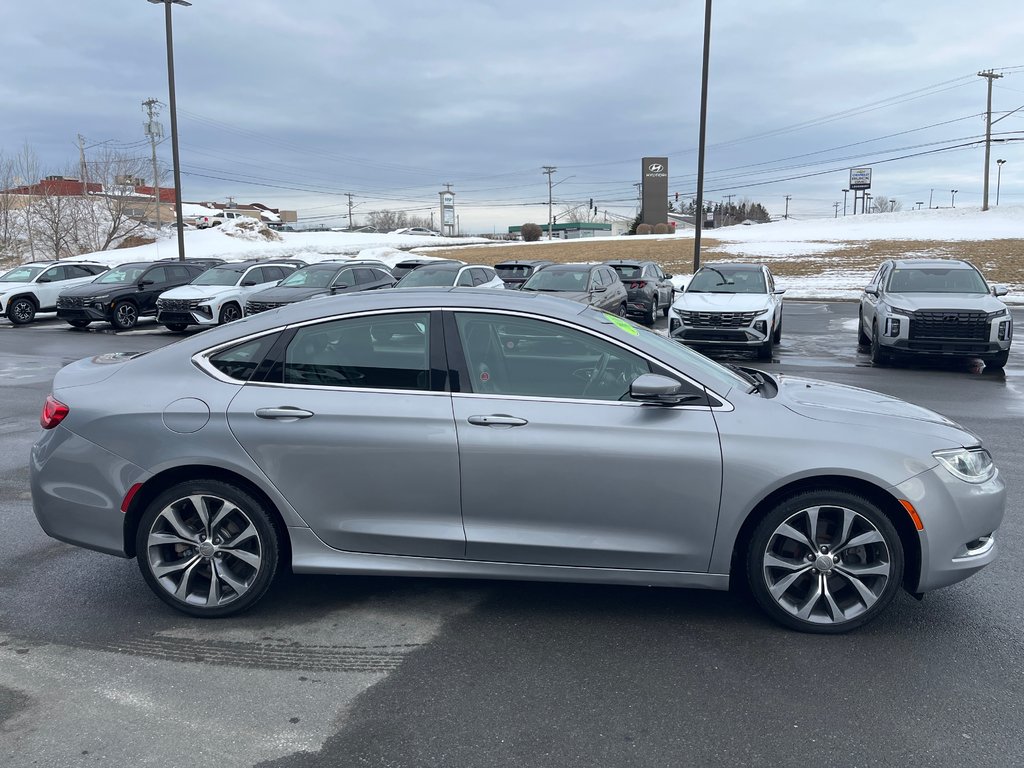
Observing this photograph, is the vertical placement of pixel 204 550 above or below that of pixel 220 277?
below

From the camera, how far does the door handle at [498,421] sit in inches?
152

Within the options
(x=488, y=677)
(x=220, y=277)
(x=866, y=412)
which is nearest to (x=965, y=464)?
(x=866, y=412)

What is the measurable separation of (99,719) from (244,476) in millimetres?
1195

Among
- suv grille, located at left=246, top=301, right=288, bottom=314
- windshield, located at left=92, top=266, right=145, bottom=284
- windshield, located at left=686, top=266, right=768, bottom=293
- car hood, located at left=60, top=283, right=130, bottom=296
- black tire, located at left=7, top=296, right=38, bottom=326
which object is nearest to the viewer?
windshield, located at left=686, top=266, right=768, bottom=293

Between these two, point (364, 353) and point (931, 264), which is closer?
point (364, 353)

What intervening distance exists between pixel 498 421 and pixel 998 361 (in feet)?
38.0

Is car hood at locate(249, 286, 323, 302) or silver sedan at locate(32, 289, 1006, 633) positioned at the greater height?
car hood at locate(249, 286, 323, 302)

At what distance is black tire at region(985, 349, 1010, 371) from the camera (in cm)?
1241

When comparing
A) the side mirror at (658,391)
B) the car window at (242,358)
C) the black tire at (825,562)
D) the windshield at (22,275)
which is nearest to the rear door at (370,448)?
the car window at (242,358)

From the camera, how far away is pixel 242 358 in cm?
419

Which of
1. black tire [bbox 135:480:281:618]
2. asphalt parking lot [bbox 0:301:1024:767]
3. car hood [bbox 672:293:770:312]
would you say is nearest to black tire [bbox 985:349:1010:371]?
car hood [bbox 672:293:770:312]

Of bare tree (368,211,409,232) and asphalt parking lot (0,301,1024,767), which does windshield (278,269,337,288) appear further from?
bare tree (368,211,409,232)

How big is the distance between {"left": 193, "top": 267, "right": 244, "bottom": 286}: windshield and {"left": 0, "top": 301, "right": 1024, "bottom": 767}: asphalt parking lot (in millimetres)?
16044

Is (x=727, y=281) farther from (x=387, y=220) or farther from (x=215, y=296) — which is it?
(x=387, y=220)
